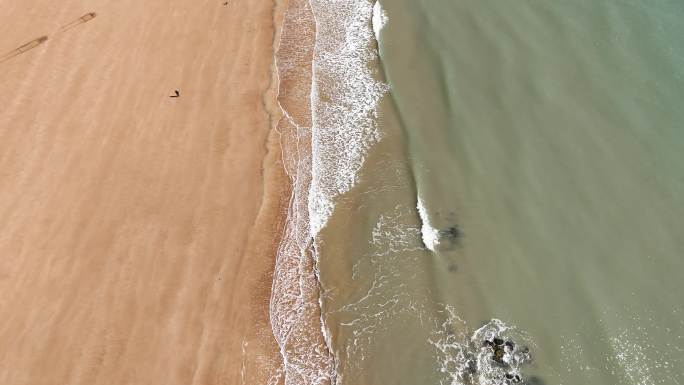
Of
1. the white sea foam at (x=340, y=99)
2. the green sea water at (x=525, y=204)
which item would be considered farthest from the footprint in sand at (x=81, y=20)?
the green sea water at (x=525, y=204)

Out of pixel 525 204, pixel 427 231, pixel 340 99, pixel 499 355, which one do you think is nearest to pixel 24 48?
pixel 340 99

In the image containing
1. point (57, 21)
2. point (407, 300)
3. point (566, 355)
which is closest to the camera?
point (566, 355)

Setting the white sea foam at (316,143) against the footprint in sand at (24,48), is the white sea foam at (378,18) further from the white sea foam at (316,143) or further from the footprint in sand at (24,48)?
the footprint in sand at (24,48)

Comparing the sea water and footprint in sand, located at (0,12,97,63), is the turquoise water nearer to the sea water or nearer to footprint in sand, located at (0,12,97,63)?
the sea water

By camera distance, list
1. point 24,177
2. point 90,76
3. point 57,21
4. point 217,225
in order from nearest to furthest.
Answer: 1. point 217,225
2. point 24,177
3. point 90,76
4. point 57,21

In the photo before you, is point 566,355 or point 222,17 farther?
point 222,17

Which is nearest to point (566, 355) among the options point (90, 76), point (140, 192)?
point (140, 192)

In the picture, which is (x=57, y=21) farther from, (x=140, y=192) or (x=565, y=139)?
(x=565, y=139)

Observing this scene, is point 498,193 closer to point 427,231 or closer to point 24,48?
point 427,231
